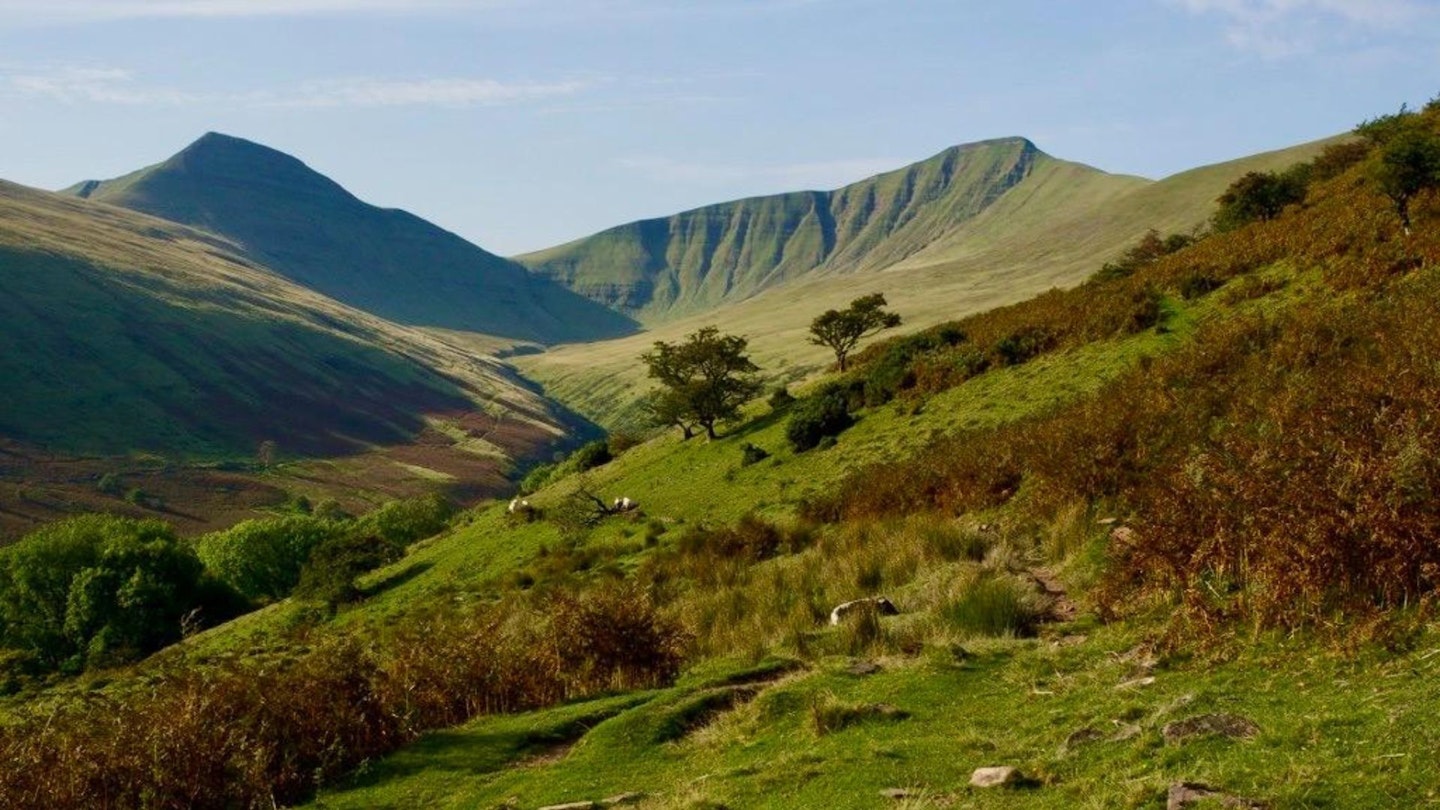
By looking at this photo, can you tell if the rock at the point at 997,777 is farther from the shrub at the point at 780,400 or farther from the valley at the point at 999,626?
the shrub at the point at 780,400

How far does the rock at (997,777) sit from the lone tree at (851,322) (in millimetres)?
48894

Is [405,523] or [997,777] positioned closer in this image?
[997,777]

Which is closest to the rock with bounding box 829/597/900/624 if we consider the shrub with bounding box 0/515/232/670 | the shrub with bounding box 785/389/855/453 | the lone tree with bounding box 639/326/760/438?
the shrub with bounding box 785/389/855/453

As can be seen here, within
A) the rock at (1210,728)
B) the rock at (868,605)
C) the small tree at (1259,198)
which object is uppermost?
the small tree at (1259,198)

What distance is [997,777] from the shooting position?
7859mm

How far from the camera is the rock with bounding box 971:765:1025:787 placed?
7.79m

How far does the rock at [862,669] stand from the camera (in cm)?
1241

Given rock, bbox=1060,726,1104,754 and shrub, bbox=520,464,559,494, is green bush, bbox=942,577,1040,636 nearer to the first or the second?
rock, bbox=1060,726,1104,754

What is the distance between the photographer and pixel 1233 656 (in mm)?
9953

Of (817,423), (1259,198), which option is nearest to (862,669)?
(817,423)

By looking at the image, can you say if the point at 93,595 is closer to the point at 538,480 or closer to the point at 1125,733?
the point at 538,480

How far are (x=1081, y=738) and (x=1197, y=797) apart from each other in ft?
6.22

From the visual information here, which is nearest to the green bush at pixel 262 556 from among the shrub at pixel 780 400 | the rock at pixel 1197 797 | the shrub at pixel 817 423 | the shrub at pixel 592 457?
the shrub at pixel 592 457

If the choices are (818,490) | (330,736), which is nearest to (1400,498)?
(330,736)
